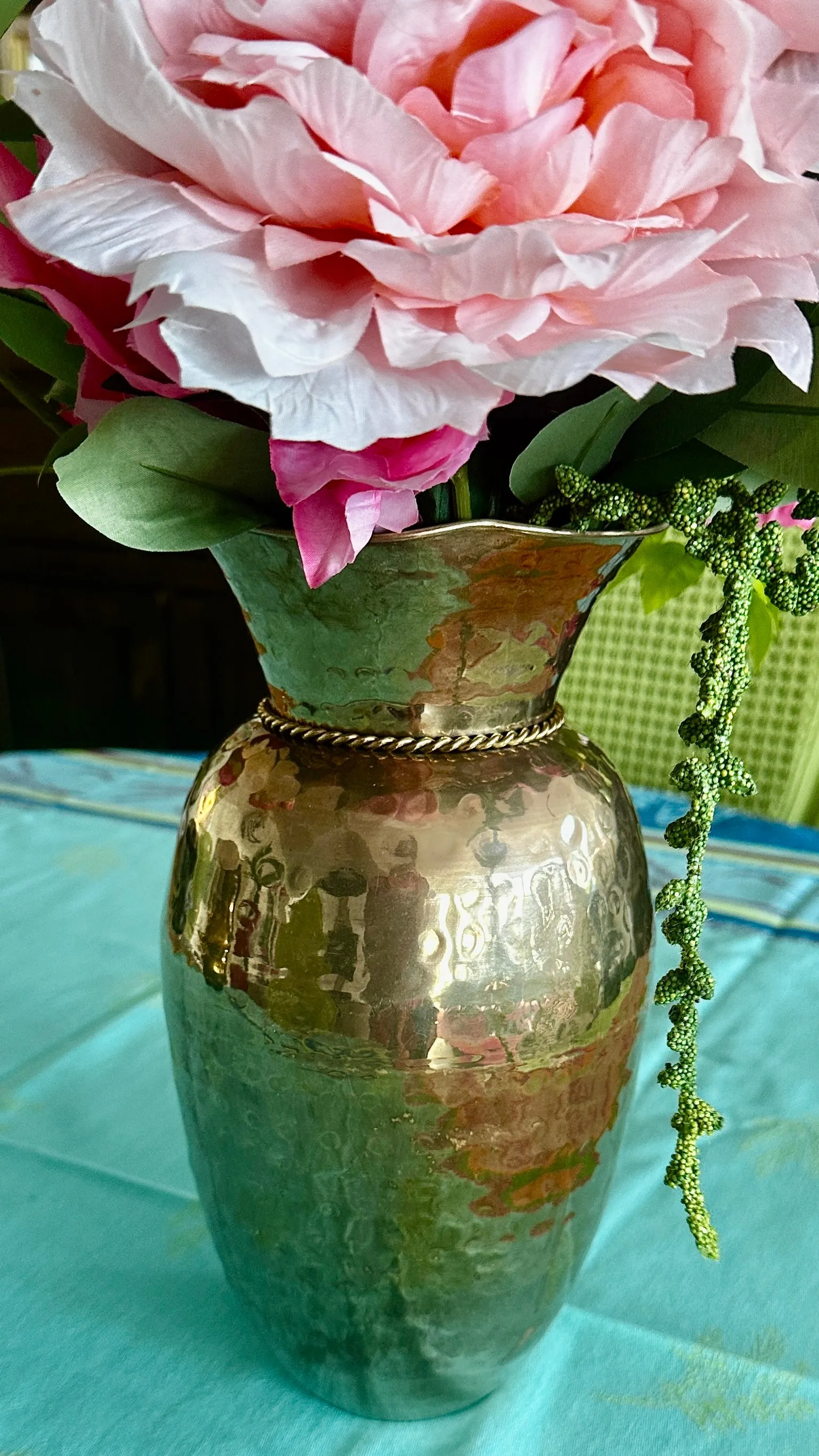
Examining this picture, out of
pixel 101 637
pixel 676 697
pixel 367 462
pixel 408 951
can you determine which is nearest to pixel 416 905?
pixel 408 951

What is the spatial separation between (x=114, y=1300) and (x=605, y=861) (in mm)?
224

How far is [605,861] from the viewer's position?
320 mm

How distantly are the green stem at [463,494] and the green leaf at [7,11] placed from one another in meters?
0.14

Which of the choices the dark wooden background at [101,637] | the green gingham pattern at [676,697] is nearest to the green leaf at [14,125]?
the green gingham pattern at [676,697]

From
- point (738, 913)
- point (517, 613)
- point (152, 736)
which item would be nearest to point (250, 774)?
point (517, 613)

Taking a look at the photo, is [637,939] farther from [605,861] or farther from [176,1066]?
[176,1066]

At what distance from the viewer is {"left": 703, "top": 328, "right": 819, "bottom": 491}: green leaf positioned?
0.85ft

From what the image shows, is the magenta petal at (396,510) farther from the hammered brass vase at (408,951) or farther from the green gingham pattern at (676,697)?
the green gingham pattern at (676,697)

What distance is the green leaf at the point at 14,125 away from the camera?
0.29 metres

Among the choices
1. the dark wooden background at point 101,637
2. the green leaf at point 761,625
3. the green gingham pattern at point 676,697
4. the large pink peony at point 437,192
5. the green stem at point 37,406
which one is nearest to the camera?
the large pink peony at point 437,192

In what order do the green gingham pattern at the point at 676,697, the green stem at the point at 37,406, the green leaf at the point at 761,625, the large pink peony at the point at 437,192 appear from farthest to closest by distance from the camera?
the green gingham pattern at the point at 676,697, the green leaf at the point at 761,625, the green stem at the point at 37,406, the large pink peony at the point at 437,192

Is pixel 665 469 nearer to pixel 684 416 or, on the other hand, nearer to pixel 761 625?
pixel 684 416

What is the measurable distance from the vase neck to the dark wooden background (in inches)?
61.2

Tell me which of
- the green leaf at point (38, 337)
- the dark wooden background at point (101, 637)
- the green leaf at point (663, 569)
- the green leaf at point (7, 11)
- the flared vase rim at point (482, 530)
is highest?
the green leaf at point (7, 11)
